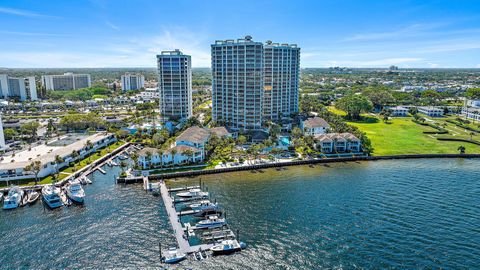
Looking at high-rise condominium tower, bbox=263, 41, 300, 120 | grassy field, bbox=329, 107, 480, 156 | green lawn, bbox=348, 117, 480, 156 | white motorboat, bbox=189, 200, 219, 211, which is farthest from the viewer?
high-rise condominium tower, bbox=263, 41, 300, 120

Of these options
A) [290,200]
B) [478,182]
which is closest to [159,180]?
[290,200]

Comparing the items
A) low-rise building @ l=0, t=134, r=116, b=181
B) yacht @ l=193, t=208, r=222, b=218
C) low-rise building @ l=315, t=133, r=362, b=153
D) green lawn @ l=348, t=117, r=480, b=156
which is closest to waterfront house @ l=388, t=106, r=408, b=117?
green lawn @ l=348, t=117, r=480, b=156

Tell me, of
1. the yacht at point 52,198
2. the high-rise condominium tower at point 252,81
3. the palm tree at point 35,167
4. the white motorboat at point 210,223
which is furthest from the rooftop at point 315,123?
the palm tree at point 35,167

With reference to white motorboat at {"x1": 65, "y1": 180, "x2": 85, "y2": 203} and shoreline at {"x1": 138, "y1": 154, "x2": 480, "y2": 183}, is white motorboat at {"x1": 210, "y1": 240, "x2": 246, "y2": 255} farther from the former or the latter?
shoreline at {"x1": 138, "y1": 154, "x2": 480, "y2": 183}

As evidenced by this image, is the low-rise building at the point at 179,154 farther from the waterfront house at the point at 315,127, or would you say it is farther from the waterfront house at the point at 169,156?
the waterfront house at the point at 315,127

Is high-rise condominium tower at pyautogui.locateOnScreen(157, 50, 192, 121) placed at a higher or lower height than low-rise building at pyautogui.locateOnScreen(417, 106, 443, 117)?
higher

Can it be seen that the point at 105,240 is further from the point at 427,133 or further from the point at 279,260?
the point at 427,133
